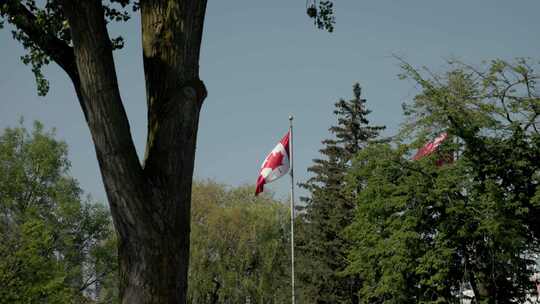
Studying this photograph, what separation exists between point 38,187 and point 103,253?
5.57 m

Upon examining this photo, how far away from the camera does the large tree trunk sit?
169 inches

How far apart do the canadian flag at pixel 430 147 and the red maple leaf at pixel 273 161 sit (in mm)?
5078

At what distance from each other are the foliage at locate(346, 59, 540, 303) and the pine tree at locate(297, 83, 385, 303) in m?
15.9

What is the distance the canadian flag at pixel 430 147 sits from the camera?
2119 cm

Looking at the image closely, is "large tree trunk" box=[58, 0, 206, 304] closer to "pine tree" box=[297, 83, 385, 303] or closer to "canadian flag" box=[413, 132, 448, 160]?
"canadian flag" box=[413, 132, 448, 160]

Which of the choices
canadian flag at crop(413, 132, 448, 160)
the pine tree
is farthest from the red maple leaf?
the pine tree

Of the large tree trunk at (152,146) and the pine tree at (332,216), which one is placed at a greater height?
the pine tree at (332,216)

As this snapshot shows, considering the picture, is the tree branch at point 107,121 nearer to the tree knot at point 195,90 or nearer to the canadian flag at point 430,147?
the tree knot at point 195,90

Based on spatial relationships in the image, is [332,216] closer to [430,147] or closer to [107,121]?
[430,147]

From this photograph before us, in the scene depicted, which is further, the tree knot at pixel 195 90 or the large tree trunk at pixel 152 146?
the tree knot at pixel 195 90

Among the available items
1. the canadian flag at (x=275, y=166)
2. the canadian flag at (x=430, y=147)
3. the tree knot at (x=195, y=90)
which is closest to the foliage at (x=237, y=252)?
the canadian flag at (x=275, y=166)

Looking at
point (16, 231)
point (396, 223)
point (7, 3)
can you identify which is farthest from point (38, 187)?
point (7, 3)

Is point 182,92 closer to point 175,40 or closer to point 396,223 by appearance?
point 175,40

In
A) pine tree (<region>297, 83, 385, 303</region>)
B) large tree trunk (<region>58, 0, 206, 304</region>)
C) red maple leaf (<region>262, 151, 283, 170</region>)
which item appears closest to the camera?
large tree trunk (<region>58, 0, 206, 304</region>)
